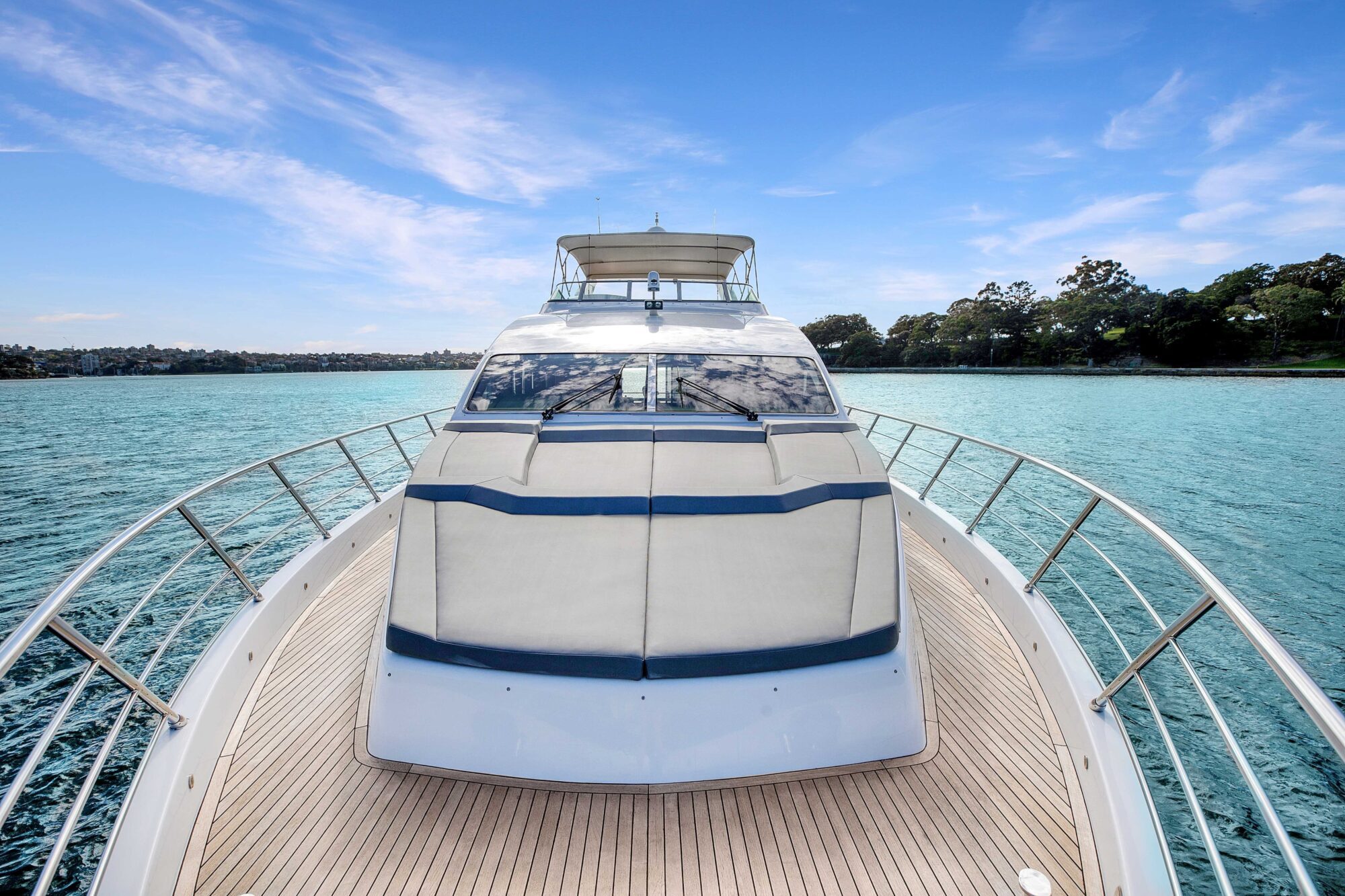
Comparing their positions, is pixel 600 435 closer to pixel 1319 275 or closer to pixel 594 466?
pixel 594 466

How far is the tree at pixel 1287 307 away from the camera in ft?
174

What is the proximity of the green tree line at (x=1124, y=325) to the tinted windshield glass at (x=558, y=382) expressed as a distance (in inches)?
2815

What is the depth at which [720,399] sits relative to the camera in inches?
135

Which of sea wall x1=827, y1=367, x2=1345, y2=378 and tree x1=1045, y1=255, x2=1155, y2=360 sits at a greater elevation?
tree x1=1045, y1=255, x2=1155, y2=360

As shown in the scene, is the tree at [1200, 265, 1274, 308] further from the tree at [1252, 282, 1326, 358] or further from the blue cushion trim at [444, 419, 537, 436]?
the blue cushion trim at [444, 419, 537, 436]

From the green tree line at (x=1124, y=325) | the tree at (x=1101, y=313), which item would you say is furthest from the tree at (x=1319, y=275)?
the tree at (x=1101, y=313)

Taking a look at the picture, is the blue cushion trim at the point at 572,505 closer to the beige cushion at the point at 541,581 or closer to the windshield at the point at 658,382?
the beige cushion at the point at 541,581

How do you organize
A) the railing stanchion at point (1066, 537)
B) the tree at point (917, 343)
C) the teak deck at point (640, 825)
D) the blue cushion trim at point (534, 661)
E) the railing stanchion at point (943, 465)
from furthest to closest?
the tree at point (917, 343) < the railing stanchion at point (943, 465) < the railing stanchion at point (1066, 537) < the blue cushion trim at point (534, 661) < the teak deck at point (640, 825)

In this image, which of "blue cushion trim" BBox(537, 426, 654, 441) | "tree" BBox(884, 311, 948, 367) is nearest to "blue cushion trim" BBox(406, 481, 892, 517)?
"blue cushion trim" BBox(537, 426, 654, 441)

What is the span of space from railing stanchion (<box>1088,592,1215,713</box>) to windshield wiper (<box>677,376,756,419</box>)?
190 centimetres

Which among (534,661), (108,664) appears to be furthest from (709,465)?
(108,664)

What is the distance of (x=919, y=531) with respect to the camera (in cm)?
473

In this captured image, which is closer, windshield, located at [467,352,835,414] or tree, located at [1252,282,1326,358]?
windshield, located at [467,352,835,414]

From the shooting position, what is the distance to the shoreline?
49.3 metres
